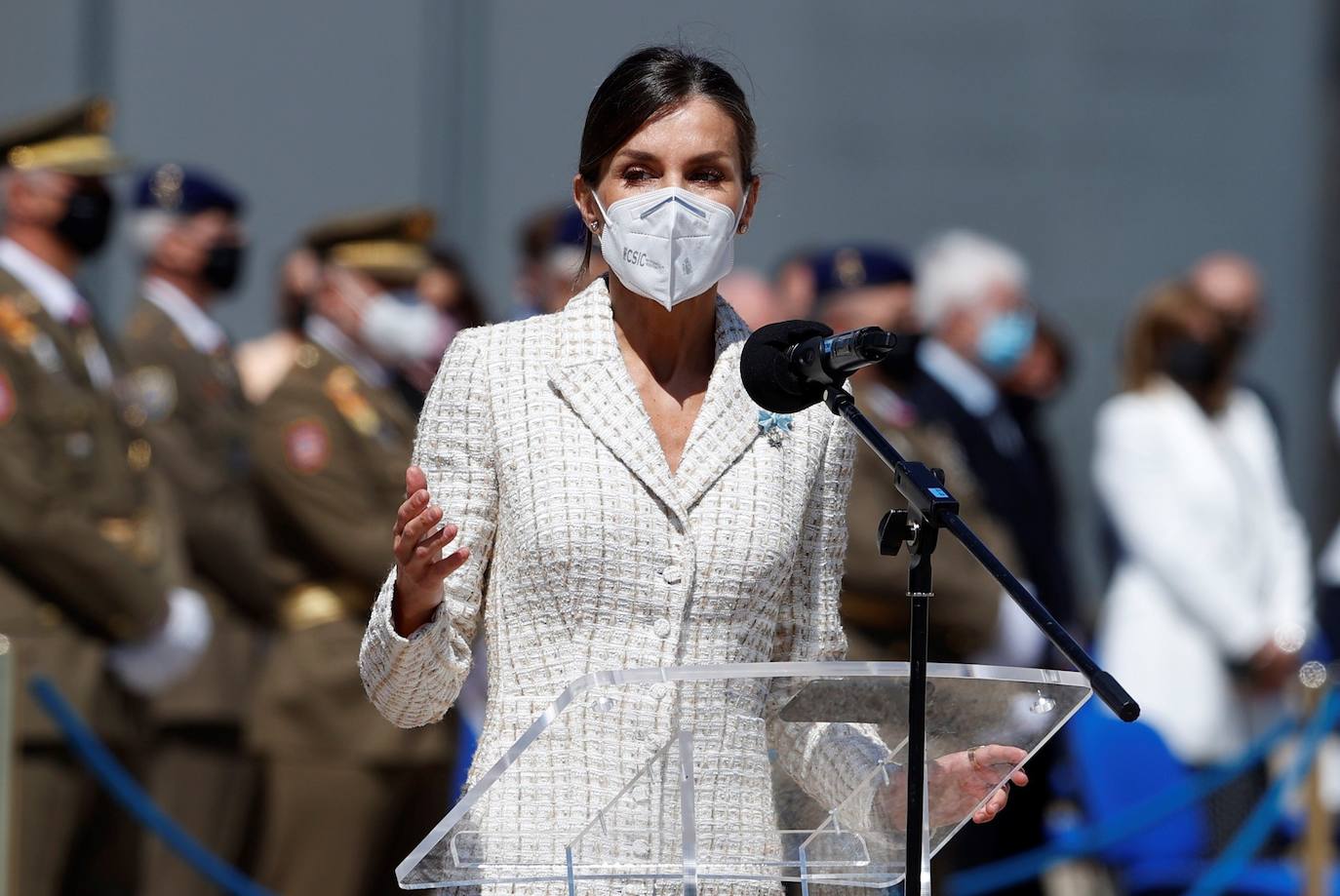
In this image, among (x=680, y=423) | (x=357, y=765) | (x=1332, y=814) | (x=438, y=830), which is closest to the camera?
(x=438, y=830)

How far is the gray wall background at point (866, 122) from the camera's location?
8688 mm

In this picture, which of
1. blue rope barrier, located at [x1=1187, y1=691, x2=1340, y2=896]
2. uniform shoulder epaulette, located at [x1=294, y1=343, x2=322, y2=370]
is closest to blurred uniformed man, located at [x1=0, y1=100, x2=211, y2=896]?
uniform shoulder epaulette, located at [x1=294, y1=343, x2=322, y2=370]

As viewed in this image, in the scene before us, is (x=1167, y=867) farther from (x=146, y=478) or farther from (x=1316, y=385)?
(x=1316, y=385)

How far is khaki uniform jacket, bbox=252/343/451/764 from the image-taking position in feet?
19.9

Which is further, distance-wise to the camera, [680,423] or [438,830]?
[680,423]

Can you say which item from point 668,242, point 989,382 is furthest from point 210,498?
point 668,242

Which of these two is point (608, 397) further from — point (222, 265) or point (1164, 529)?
point (1164, 529)

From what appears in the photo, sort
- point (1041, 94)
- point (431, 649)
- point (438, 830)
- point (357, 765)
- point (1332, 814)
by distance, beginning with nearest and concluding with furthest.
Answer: point (438, 830)
point (431, 649)
point (357, 765)
point (1332, 814)
point (1041, 94)

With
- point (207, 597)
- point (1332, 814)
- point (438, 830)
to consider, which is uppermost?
point (438, 830)

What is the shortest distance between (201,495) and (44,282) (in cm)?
97

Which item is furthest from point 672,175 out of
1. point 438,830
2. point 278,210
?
point 278,210

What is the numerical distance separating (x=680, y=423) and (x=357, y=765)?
3.55 metres

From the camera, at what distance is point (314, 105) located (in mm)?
8844

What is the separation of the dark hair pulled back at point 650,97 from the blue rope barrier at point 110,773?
284cm
